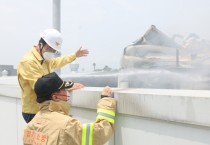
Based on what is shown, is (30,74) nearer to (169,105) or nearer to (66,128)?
(66,128)

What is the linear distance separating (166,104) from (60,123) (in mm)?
727

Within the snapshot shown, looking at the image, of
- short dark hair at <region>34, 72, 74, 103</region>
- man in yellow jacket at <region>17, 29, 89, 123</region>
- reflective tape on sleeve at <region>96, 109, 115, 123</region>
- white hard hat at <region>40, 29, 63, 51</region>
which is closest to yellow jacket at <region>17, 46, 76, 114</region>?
man in yellow jacket at <region>17, 29, 89, 123</region>

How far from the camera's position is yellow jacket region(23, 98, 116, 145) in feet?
7.64

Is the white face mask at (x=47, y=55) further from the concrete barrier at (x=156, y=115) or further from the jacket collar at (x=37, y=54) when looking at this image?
the concrete barrier at (x=156, y=115)

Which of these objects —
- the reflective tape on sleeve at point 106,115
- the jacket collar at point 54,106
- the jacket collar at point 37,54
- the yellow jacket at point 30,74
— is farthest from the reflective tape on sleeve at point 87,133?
the jacket collar at point 37,54

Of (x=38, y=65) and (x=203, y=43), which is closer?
(x=38, y=65)

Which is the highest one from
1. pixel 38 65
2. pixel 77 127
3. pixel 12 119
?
pixel 38 65

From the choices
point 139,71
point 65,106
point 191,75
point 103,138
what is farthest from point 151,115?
point 139,71

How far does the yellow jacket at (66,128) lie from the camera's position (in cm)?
233

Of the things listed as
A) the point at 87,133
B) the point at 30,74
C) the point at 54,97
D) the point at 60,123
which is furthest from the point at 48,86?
the point at 30,74

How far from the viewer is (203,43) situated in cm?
414

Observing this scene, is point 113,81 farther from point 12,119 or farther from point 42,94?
point 42,94

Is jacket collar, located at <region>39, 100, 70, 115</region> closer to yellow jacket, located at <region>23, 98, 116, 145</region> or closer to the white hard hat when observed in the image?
yellow jacket, located at <region>23, 98, 116, 145</region>

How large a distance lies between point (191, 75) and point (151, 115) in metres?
1.25
